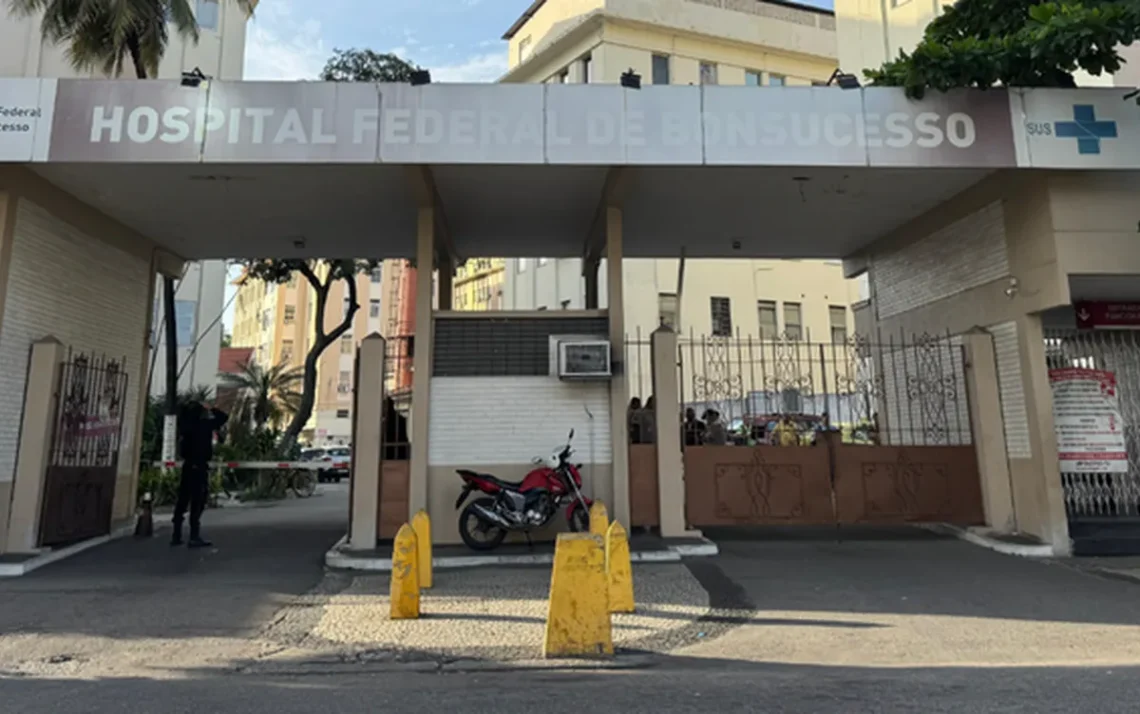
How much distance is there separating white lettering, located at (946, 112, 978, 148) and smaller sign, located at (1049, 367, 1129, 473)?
3.67 m

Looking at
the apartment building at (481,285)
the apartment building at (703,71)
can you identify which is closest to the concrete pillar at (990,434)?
the apartment building at (703,71)

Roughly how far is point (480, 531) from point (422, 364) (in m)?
2.40

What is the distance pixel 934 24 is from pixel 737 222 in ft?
12.7

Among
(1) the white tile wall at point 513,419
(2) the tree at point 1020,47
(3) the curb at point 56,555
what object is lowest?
(3) the curb at point 56,555

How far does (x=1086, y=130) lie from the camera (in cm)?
857

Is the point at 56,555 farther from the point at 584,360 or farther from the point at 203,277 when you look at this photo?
the point at 203,277

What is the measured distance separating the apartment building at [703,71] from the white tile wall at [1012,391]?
17867mm

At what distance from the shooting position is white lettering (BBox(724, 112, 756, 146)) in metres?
8.66

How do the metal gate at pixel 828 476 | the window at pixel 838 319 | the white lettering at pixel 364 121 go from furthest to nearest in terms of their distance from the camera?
1. the window at pixel 838 319
2. the metal gate at pixel 828 476
3. the white lettering at pixel 364 121

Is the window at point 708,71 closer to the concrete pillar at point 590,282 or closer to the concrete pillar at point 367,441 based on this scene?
the concrete pillar at point 590,282

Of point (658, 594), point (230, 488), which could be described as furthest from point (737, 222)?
point (230, 488)

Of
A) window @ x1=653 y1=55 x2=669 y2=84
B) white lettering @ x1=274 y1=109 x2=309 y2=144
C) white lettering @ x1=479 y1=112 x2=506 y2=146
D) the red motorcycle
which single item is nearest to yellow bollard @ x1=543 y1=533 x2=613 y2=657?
the red motorcycle

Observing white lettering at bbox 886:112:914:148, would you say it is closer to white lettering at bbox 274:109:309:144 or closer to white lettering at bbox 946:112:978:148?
white lettering at bbox 946:112:978:148

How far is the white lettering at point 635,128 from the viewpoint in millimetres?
8633
